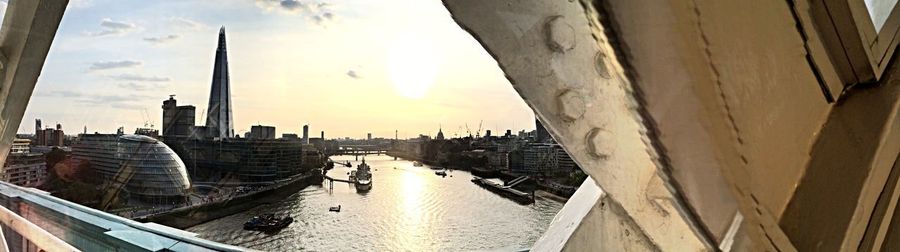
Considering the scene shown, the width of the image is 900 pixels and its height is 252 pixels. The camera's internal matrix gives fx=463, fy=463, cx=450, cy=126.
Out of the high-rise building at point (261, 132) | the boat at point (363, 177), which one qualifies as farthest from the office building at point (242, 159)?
the boat at point (363, 177)

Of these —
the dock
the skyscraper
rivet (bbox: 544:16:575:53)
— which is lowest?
the dock

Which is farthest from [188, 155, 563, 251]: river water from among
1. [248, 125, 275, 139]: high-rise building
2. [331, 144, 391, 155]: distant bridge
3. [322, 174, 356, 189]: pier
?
[248, 125, 275, 139]: high-rise building

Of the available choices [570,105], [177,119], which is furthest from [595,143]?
[177,119]

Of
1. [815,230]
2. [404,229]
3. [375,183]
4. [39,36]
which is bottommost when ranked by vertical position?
[404,229]

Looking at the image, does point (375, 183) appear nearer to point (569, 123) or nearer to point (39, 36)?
point (39, 36)

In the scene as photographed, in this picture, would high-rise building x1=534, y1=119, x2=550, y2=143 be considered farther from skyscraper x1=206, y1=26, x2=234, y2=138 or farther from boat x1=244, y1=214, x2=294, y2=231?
skyscraper x1=206, y1=26, x2=234, y2=138

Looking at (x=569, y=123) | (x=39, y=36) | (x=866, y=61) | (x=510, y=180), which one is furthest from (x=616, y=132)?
(x=510, y=180)

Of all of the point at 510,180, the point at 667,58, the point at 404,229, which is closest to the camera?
the point at 667,58
